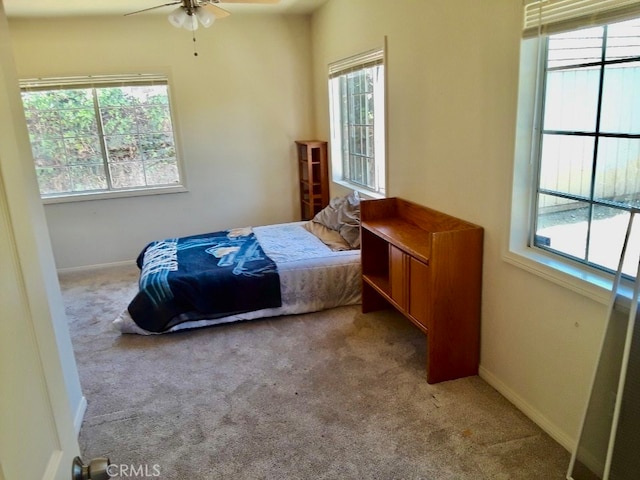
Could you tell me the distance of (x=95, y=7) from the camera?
4.36m

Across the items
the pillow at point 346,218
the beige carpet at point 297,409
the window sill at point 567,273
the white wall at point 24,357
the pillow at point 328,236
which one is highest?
the white wall at point 24,357

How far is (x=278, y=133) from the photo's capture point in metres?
5.53

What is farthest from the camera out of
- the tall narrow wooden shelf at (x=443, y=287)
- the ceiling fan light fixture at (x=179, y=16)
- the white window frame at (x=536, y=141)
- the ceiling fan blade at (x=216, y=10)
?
the ceiling fan blade at (x=216, y=10)

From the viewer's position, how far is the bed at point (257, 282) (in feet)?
11.3

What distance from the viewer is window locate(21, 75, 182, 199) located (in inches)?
191

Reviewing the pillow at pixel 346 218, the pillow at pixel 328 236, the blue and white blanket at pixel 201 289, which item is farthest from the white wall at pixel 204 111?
the blue and white blanket at pixel 201 289

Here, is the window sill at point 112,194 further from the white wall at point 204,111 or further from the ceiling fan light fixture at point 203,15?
the ceiling fan light fixture at point 203,15

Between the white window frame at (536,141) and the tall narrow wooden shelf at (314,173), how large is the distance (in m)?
3.16

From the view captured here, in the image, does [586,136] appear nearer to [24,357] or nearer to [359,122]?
[24,357]

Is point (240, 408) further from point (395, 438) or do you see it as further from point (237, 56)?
point (237, 56)

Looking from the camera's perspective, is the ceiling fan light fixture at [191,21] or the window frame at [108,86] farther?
the window frame at [108,86]

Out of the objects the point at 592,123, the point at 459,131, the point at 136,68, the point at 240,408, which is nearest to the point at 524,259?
the point at 592,123

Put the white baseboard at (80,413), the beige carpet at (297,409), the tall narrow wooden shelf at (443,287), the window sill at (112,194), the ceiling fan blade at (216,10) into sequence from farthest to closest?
the window sill at (112,194), the ceiling fan blade at (216,10), the tall narrow wooden shelf at (443,287), the white baseboard at (80,413), the beige carpet at (297,409)

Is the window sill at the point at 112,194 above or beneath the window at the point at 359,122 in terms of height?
beneath
